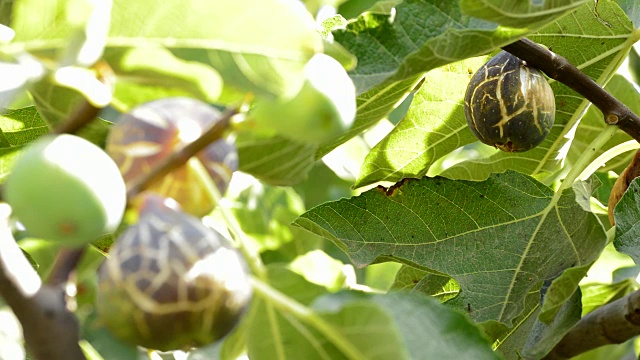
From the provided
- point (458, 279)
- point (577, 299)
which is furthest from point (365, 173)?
point (577, 299)

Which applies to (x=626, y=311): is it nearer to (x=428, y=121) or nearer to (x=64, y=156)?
(x=428, y=121)

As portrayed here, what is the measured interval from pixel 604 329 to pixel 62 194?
825 millimetres

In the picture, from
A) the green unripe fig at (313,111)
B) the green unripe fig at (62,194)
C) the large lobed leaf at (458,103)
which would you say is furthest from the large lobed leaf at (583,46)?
the green unripe fig at (62,194)

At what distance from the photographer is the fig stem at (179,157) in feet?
2.32

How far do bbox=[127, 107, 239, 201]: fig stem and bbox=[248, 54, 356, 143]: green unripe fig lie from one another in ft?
0.09

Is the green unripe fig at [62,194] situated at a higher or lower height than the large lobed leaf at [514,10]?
lower

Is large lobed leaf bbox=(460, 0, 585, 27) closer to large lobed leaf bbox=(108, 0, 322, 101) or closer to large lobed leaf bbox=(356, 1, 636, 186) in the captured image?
large lobed leaf bbox=(108, 0, 322, 101)

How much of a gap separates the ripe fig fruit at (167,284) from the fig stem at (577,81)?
78cm

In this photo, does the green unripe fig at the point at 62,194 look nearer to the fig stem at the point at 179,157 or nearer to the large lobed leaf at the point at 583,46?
the fig stem at the point at 179,157

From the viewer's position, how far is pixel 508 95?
132 cm

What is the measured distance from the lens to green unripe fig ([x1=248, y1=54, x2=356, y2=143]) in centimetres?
67

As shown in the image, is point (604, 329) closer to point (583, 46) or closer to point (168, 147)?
point (583, 46)

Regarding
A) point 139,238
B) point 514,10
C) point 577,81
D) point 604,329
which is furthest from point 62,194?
point 577,81

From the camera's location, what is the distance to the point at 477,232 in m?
1.41
